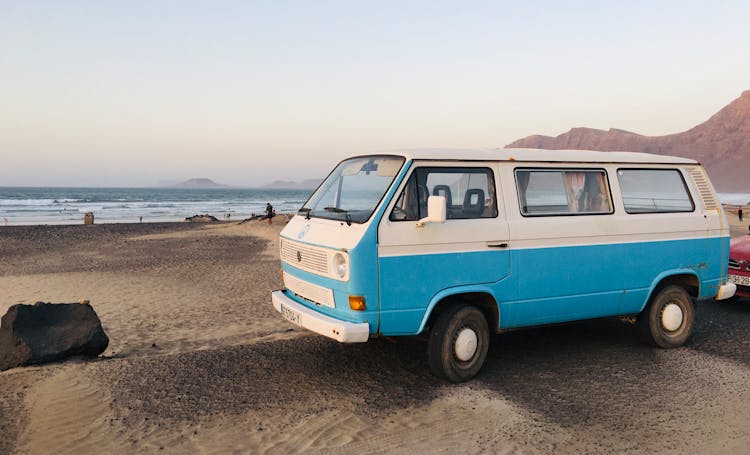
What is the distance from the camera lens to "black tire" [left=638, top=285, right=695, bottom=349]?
289 inches

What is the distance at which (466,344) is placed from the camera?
6051 millimetres

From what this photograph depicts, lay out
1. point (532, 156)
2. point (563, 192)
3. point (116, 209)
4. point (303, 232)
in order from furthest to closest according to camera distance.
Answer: point (116, 209) < point (563, 192) < point (532, 156) < point (303, 232)

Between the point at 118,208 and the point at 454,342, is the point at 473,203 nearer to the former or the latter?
the point at 454,342

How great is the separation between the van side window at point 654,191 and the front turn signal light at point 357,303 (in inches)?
142

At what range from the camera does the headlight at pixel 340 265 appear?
550 centimetres

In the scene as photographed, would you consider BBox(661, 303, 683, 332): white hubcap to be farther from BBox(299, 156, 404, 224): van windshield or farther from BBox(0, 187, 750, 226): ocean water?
BBox(0, 187, 750, 226): ocean water

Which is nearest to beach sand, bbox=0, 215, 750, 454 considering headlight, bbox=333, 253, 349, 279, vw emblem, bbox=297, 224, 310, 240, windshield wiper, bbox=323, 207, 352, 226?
headlight, bbox=333, 253, 349, 279

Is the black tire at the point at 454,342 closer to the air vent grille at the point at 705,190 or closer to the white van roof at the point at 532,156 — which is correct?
the white van roof at the point at 532,156

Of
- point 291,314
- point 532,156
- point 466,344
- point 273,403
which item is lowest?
point 273,403

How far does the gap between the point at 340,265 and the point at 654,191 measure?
4289 millimetres

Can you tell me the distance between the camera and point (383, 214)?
5.54m

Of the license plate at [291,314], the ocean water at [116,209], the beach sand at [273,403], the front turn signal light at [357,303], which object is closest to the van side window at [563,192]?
the beach sand at [273,403]

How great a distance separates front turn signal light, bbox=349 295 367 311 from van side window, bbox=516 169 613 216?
2098 millimetres

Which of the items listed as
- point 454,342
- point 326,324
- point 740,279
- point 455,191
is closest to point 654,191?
point 455,191
